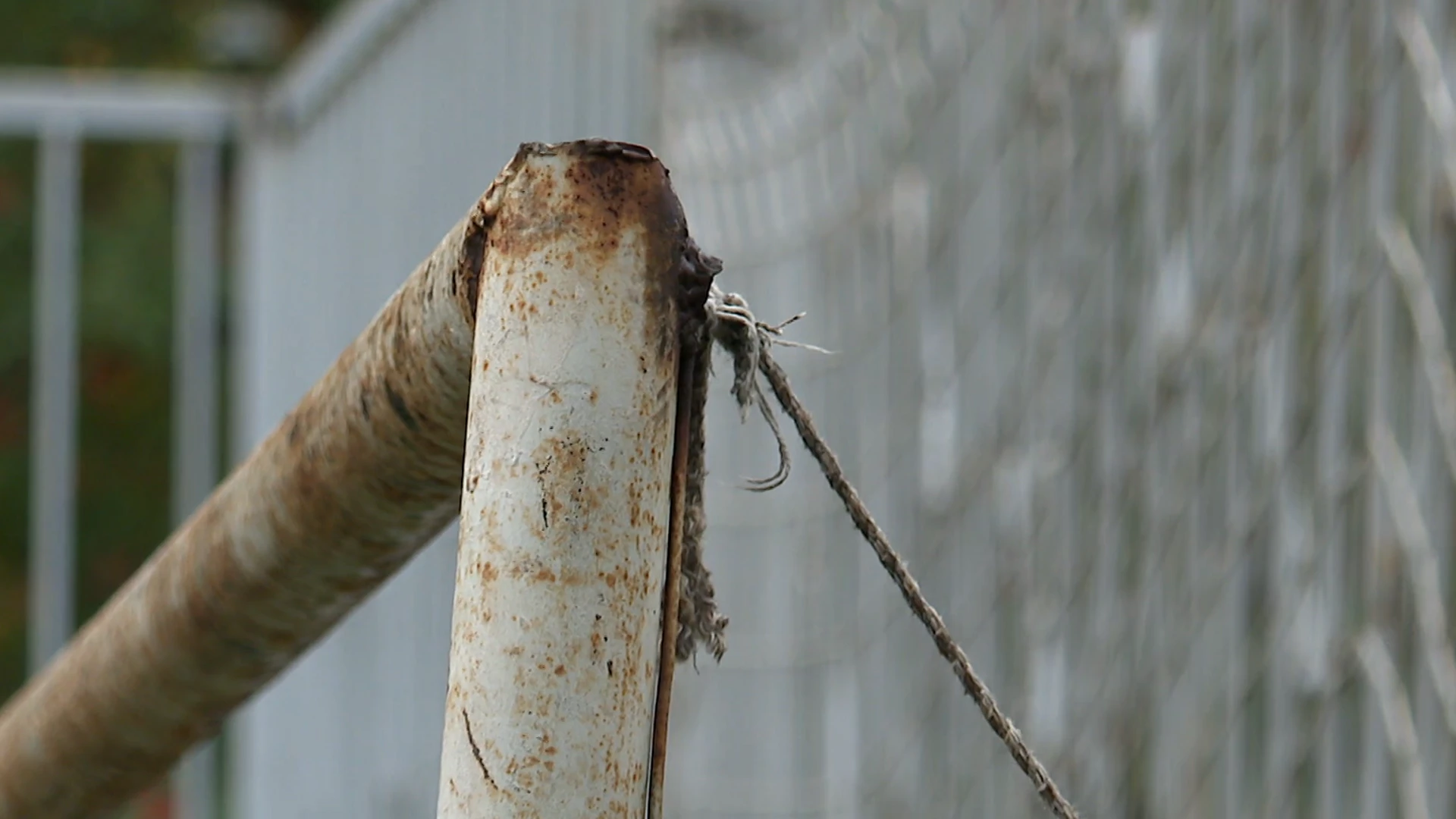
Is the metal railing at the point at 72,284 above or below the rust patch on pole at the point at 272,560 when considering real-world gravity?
above

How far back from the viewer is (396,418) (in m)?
0.58

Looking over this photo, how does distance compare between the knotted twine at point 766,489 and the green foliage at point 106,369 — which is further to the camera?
the green foliage at point 106,369

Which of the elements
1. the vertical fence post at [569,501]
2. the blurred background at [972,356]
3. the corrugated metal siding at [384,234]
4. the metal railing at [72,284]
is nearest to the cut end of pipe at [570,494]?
the vertical fence post at [569,501]

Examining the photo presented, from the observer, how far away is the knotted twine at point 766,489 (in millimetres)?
508

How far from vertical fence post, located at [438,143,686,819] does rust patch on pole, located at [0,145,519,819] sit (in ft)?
0.12

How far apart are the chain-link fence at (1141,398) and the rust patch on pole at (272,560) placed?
12cm

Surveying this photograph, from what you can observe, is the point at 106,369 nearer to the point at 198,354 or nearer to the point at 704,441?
the point at 198,354

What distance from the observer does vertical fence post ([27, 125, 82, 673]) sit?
7.32ft

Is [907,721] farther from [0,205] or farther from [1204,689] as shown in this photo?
[0,205]

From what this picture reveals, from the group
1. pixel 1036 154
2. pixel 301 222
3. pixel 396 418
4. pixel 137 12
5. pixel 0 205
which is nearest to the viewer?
pixel 396 418

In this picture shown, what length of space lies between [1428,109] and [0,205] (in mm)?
5244

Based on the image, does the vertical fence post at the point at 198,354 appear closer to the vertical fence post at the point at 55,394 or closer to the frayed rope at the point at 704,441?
the vertical fence post at the point at 55,394

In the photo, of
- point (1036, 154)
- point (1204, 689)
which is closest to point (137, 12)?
point (1036, 154)

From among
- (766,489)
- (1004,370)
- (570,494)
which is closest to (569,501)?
(570,494)
